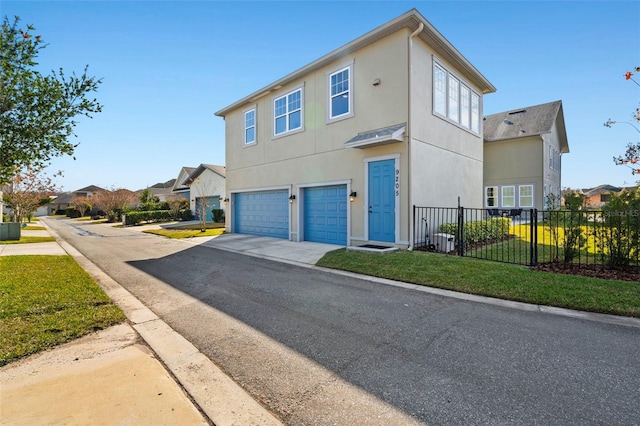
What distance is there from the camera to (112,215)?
3353 centimetres

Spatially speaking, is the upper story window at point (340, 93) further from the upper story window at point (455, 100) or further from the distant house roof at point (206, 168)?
the distant house roof at point (206, 168)

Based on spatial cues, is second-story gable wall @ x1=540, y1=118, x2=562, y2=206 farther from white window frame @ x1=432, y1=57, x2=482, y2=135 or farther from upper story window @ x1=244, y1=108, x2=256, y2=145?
upper story window @ x1=244, y1=108, x2=256, y2=145

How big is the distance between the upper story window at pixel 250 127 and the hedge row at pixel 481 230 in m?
10.0

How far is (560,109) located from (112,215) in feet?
142

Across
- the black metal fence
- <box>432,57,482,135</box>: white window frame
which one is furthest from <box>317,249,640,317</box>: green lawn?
<box>432,57,482,135</box>: white window frame

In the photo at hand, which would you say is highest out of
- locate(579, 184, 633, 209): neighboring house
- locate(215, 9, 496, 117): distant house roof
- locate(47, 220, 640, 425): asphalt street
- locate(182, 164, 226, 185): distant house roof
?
locate(215, 9, 496, 117): distant house roof

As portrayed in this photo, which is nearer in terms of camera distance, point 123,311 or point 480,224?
point 123,311

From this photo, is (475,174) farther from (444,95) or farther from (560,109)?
(560,109)

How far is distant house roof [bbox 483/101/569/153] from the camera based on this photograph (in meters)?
21.5

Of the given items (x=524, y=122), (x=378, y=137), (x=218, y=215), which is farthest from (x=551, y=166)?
(x=218, y=215)

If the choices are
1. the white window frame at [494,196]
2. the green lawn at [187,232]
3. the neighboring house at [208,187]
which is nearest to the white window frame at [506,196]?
the white window frame at [494,196]

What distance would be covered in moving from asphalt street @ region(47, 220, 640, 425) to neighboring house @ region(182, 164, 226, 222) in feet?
71.7

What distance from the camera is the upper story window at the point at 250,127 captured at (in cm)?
1526

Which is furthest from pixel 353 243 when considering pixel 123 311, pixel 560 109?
pixel 560 109
